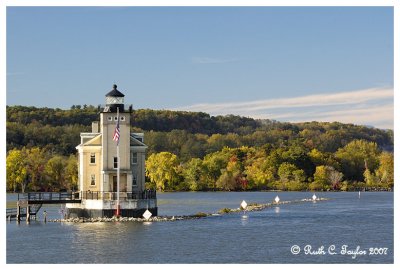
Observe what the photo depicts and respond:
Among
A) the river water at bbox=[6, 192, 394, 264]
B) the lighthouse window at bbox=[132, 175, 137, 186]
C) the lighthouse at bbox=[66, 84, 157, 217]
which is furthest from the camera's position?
the lighthouse window at bbox=[132, 175, 137, 186]

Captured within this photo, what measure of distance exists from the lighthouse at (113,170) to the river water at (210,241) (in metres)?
1.94

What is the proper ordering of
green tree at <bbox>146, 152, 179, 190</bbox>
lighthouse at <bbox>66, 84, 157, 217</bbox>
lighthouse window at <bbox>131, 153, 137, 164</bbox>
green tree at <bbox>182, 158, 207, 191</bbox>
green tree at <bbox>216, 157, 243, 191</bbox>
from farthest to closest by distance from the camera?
green tree at <bbox>216, 157, 243, 191</bbox>
green tree at <bbox>182, 158, 207, 191</bbox>
green tree at <bbox>146, 152, 179, 190</bbox>
lighthouse window at <bbox>131, 153, 137, 164</bbox>
lighthouse at <bbox>66, 84, 157, 217</bbox>

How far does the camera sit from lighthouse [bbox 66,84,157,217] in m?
67.2

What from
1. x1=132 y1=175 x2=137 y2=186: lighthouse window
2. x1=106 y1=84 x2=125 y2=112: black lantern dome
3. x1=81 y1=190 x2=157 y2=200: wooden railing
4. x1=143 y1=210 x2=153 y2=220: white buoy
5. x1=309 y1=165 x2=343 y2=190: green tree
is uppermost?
x1=106 y1=84 x2=125 y2=112: black lantern dome

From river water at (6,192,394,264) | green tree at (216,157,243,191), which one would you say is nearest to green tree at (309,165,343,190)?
green tree at (216,157,243,191)

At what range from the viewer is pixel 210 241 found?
56.5 metres

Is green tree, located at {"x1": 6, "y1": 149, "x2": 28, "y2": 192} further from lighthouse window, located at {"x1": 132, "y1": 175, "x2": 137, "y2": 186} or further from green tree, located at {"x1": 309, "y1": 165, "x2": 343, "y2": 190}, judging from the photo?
lighthouse window, located at {"x1": 132, "y1": 175, "x2": 137, "y2": 186}

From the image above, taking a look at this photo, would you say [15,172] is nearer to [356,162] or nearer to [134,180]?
[356,162]

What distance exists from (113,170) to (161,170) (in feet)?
284

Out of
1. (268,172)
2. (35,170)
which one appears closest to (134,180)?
(35,170)

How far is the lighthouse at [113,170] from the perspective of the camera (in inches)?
2648

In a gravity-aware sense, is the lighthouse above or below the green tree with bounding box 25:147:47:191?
below

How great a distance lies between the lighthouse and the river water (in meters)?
1.94
